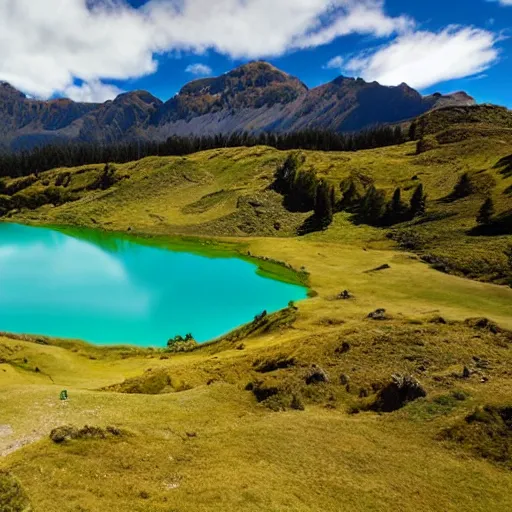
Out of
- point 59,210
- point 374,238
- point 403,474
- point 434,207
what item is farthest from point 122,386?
point 59,210

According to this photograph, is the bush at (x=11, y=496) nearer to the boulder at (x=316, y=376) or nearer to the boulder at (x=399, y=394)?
the boulder at (x=399, y=394)

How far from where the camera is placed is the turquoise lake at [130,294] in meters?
62.1

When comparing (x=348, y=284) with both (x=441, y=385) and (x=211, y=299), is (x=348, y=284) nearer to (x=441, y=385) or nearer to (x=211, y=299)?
(x=211, y=299)

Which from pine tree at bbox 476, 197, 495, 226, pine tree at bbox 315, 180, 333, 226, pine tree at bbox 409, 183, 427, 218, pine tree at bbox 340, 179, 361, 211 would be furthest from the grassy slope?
pine tree at bbox 340, 179, 361, 211

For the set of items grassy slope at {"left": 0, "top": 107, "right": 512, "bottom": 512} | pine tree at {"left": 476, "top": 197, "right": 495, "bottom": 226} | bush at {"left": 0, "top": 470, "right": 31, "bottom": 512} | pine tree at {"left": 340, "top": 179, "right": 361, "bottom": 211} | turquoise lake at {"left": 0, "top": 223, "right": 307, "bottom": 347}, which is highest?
pine tree at {"left": 340, "top": 179, "right": 361, "bottom": 211}

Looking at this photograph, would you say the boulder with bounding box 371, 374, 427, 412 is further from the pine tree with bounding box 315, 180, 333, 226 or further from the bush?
the pine tree with bounding box 315, 180, 333, 226

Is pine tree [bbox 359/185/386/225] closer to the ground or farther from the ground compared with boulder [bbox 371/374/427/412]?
farther from the ground

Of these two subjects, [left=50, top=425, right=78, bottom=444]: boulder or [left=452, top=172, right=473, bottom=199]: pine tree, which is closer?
[left=50, top=425, right=78, bottom=444]: boulder

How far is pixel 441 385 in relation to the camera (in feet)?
97.3

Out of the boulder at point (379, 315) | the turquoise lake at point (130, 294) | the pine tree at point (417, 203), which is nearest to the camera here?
the boulder at point (379, 315)

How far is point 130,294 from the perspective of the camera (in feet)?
256

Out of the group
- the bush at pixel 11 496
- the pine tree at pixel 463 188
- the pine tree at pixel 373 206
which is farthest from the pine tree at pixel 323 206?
the bush at pixel 11 496

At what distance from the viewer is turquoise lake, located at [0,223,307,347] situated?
62.1 meters

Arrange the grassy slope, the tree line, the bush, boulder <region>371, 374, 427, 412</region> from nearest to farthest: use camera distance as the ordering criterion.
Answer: the bush, the grassy slope, boulder <region>371, 374, 427, 412</region>, the tree line
